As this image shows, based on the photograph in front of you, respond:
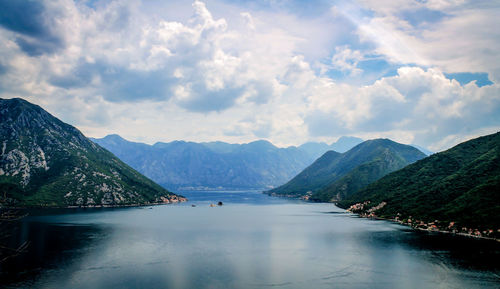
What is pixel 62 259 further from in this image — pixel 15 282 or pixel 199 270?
pixel 199 270

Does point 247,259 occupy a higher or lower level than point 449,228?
lower

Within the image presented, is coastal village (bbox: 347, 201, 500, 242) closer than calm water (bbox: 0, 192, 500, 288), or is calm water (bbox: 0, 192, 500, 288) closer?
calm water (bbox: 0, 192, 500, 288)

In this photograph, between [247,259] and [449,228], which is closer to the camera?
[247,259]

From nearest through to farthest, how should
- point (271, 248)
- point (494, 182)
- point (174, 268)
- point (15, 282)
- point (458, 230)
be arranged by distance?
point (15, 282) → point (174, 268) → point (271, 248) → point (458, 230) → point (494, 182)

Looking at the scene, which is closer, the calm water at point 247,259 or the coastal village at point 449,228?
the calm water at point 247,259

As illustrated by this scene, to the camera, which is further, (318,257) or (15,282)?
(318,257)

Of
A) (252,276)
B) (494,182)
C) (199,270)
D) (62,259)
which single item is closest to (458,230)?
(494,182)

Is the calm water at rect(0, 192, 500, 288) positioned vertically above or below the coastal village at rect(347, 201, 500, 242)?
below

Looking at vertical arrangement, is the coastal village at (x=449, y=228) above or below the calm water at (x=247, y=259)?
above
